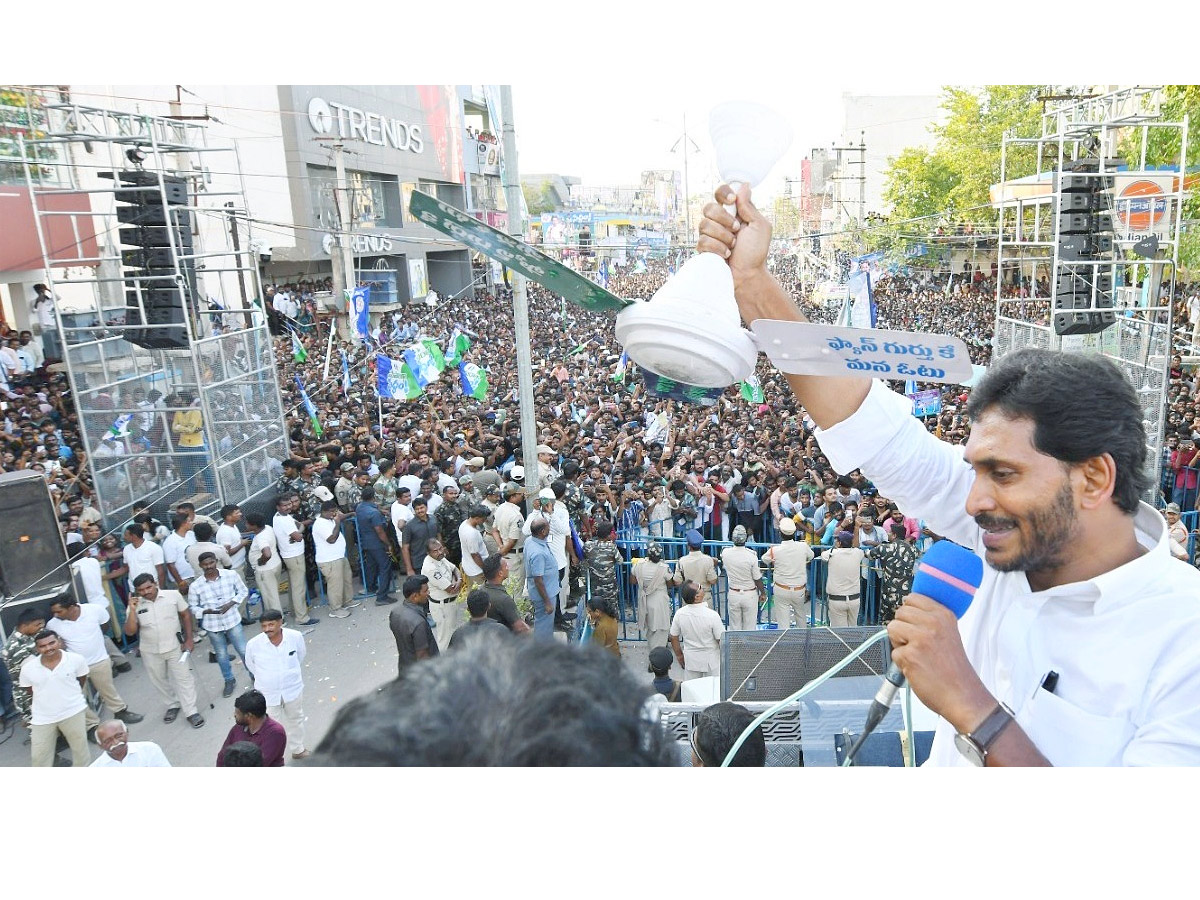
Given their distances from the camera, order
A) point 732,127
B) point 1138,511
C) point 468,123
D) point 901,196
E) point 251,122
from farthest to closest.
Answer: point 468,123, point 901,196, point 251,122, point 732,127, point 1138,511

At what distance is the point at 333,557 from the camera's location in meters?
7.86

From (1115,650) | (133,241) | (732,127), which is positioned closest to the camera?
(1115,650)

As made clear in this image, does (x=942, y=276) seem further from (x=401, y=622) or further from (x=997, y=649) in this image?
(x=997, y=649)

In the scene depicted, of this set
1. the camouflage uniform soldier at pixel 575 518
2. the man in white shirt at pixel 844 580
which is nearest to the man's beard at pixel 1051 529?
the man in white shirt at pixel 844 580

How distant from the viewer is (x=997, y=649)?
1487 mm

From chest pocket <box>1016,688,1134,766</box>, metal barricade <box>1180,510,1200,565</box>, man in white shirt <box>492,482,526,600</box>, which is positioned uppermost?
chest pocket <box>1016,688,1134,766</box>

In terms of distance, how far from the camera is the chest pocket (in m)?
1.25

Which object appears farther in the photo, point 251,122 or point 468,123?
point 468,123

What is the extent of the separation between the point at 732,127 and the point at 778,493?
7256 mm

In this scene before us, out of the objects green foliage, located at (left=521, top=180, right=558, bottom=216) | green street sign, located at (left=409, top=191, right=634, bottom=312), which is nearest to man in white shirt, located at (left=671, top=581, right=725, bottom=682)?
green street sign, located at (left=409, top=191, right=634, bottom=312)

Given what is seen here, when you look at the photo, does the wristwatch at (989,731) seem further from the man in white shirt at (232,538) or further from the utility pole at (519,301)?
the man in white shirt at (232,538)

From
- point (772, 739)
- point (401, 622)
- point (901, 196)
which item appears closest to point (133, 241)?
point (401, 622)

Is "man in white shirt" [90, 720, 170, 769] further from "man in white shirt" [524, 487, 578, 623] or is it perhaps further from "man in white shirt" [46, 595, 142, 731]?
"man in white shirt" [524, 487, 578, 623]

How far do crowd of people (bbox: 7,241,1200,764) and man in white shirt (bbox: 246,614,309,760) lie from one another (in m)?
0.01
